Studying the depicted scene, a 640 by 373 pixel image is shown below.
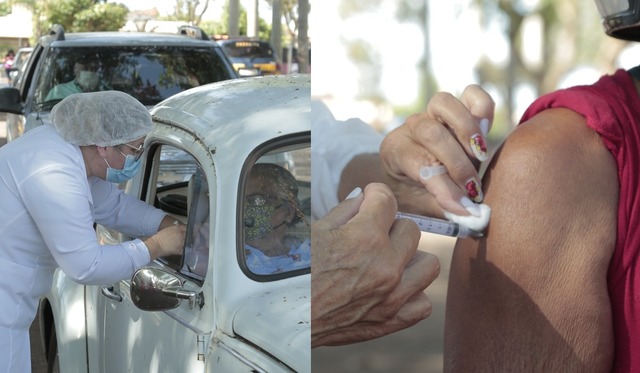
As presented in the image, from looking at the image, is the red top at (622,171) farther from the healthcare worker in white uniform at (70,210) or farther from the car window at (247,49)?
the car window at (247,49)

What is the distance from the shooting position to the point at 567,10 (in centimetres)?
107

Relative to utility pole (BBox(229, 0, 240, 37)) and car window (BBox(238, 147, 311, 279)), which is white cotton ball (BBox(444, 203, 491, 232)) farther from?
utility pole (BBox(229, 0, 240, 37))

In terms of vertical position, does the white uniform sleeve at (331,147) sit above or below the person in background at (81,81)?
above

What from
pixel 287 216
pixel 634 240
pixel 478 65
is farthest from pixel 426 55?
pixel 287 216

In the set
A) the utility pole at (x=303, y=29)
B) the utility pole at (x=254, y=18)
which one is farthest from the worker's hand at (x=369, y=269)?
the utility pole at (x=254, y=18)

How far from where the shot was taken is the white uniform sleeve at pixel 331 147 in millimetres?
1160

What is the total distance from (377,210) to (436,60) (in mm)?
194

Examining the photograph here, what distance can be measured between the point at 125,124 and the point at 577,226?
95.8 inches

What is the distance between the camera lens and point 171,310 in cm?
295

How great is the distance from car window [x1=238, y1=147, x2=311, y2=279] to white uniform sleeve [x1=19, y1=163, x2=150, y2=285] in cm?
44

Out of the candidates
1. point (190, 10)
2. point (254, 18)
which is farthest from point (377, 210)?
point (190, 10)

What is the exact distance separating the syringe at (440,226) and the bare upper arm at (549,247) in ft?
0.04

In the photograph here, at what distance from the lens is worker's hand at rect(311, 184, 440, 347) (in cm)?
114

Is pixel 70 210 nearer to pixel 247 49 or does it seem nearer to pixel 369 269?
pixel 369 269
